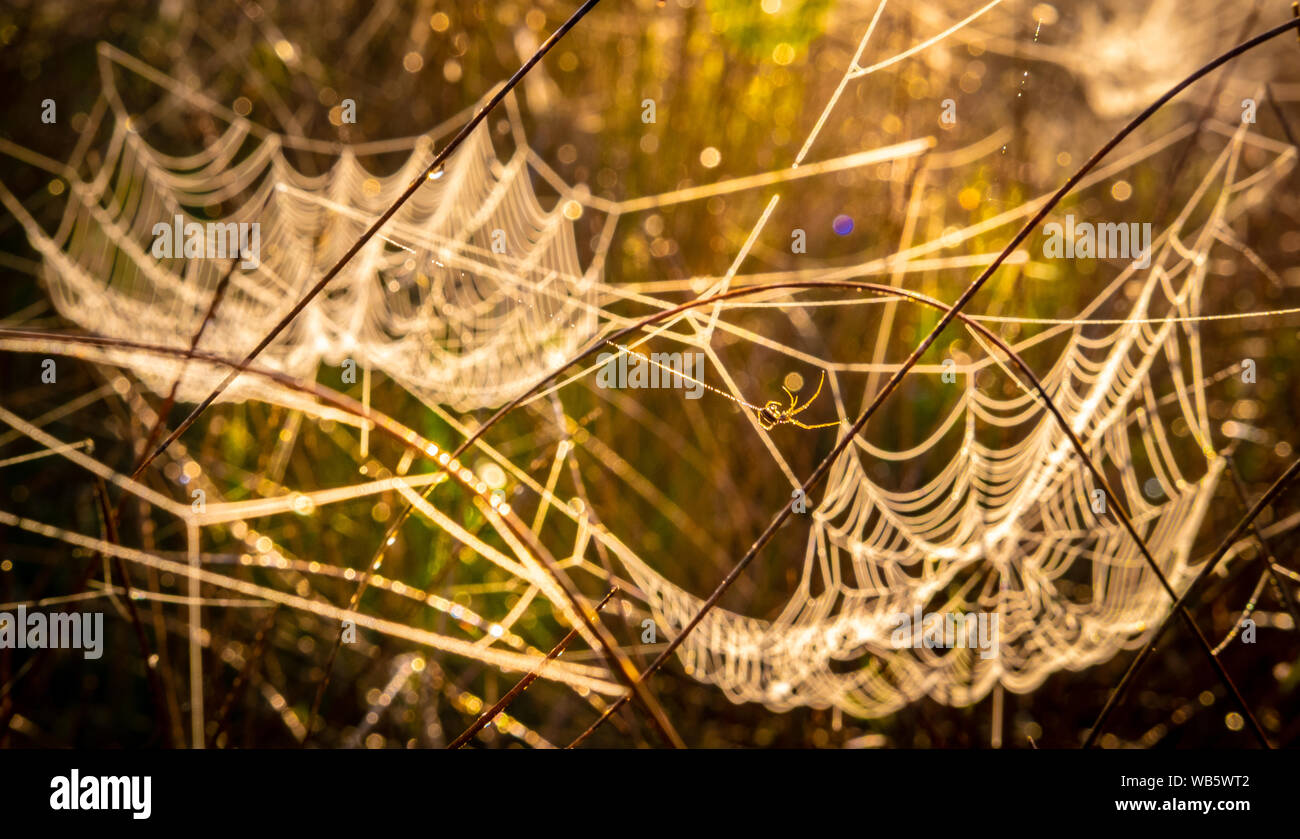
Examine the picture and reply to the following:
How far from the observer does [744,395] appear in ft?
3.92

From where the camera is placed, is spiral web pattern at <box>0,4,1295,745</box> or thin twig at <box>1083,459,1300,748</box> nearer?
thin twig at <box>1083,459,1300,748</box>

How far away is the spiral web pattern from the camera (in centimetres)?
108

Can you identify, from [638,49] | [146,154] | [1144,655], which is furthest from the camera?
[146,154]

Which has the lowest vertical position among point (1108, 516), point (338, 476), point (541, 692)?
point (541, 692)

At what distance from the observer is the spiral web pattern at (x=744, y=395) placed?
108 cm

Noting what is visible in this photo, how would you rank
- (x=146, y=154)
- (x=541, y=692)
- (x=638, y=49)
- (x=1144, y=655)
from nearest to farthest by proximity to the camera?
(x=1144, y=655) → (x=541, y=692) → (x=638, y=49) → (x=146, y=154)

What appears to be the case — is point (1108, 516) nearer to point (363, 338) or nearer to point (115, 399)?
point (363, 338)

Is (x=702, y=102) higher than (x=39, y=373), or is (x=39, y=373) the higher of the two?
(x=702, y=102)

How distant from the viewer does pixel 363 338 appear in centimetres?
151

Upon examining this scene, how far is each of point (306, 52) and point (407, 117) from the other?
10.8 inches

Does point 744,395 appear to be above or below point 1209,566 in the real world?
above

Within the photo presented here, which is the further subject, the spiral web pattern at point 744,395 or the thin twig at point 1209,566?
the spiral web pattern at point 744,395

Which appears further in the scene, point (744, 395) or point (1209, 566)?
point (744, 395)
